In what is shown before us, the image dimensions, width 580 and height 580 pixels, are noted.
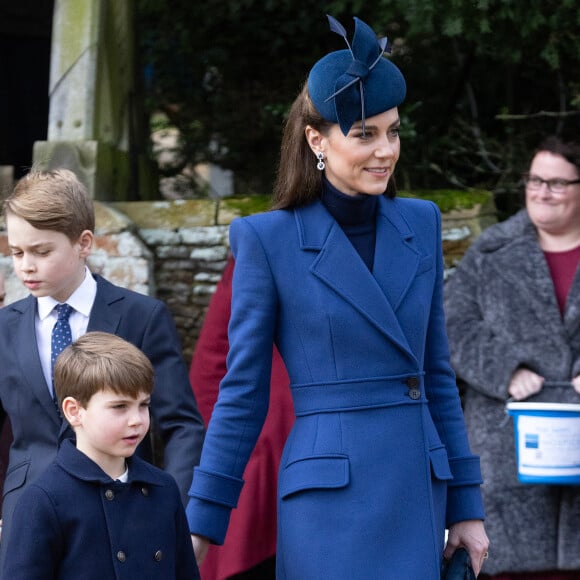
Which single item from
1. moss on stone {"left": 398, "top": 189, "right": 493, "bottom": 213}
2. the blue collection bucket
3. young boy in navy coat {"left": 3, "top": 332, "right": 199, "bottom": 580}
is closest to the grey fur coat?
the blue collection bucket

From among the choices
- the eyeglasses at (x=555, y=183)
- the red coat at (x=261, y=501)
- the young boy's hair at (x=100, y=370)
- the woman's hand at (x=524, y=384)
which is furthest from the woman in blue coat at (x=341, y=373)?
the eyeglasses at (x=555, y=183)

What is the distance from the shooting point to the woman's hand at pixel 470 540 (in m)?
3.03

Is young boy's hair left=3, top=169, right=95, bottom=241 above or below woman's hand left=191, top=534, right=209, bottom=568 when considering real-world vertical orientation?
above

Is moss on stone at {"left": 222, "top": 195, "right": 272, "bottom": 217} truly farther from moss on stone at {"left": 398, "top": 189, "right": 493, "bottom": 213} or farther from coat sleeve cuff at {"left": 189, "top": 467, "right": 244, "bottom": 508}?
coat sleeve cuff at {"left": 189, "top": 467, "right": 244, "bottom": 508}

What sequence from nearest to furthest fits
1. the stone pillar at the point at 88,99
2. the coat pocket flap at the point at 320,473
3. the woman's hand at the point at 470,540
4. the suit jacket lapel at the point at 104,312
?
the coat pocket flap at the point at 320,473
the woman's hand at the point at 470,540
the suit jacket lapel at the point at 104,312
the stone pillar at the point at 88,99

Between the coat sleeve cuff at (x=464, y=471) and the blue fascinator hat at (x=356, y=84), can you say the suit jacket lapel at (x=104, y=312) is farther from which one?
the coat sleeve cuff at (x=464, y=471)

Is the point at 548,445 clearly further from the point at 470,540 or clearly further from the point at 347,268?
the point at 347,268

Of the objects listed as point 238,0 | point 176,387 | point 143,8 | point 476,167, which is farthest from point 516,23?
point 176,387

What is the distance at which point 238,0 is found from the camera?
7391mm

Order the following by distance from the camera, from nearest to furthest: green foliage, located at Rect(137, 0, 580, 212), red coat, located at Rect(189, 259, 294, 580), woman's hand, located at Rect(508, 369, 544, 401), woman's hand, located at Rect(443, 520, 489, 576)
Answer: woman's hand, located at Rect(443, 520, 489, 576) < red coat, located at Rect(189, 259, 294, 580) < woman's hand, located at Rect(508, 369, 544, 401) < green foliage, located at Rect(137, 0, 580, 212)

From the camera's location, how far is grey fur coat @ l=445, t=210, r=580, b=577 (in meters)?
4.74

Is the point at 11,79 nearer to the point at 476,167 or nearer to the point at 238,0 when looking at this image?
the point at 238,0

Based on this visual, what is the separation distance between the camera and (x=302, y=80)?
7422 millimetres

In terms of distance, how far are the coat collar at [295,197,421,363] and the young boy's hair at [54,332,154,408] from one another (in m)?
0.44
